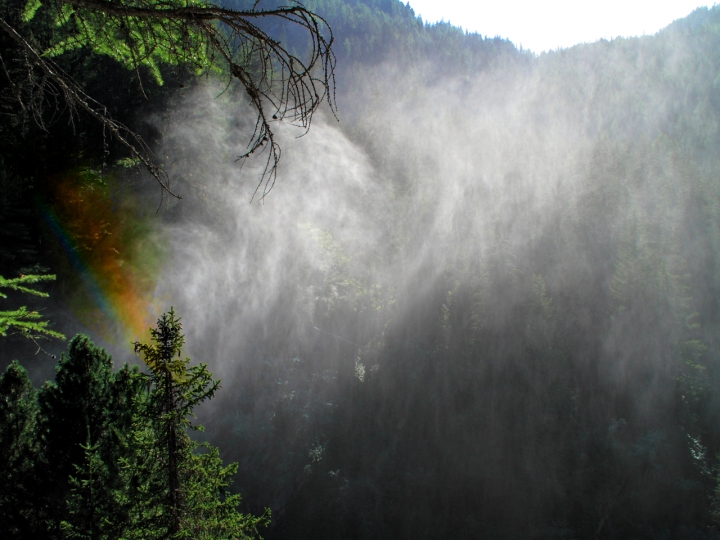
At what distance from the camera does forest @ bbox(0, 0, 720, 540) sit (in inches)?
324

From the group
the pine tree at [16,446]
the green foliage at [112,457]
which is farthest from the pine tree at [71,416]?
the pine tree at [16,446]

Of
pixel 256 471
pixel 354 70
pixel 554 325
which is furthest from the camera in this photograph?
pixel 354 70

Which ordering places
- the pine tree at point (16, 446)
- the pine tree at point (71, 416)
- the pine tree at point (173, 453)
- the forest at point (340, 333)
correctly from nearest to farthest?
the pine tree at point (173, 453) < the pine tree at point (16, 446) < the pine tree at point (71, 416) < the forest at point (340, 333)

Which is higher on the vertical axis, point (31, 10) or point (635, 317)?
point (635, 317)

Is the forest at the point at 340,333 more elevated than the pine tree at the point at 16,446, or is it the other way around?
the forest at the point at 340,333

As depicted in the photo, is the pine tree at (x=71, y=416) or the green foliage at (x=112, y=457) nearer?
the green foliage at (x=112, y=457)

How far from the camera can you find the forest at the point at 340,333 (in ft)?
27.0

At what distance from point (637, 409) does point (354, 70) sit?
5391cm

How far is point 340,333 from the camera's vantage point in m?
22.3

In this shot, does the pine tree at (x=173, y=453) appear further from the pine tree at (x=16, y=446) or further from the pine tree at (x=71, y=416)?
the pine tree at (x=16, y=446)

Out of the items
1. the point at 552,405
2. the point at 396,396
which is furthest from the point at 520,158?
the point at 396,396

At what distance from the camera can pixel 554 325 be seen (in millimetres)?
26031

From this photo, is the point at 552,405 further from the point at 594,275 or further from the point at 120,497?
the point at 120,497

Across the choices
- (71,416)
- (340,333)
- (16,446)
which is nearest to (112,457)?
(71,416)
